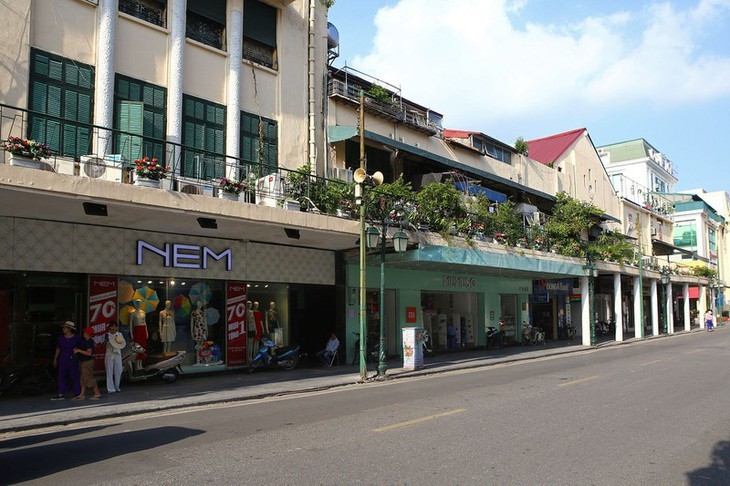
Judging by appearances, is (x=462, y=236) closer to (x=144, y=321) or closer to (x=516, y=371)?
(x=516, y=371)

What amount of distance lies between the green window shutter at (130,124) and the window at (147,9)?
2.79 metres

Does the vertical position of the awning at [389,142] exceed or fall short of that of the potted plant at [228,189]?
it exceeds it

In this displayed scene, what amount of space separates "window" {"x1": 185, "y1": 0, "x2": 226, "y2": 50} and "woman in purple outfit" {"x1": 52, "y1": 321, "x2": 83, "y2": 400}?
9457mm

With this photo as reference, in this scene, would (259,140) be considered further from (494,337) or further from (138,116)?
(494,337)

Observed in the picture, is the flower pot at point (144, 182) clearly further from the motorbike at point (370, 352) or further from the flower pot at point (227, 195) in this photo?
the motorbike at point (370, 352)

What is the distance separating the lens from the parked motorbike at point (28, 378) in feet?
41.8

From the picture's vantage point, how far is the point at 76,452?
7.52 m

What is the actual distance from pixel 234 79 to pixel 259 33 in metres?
2.25

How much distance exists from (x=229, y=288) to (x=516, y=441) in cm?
1177

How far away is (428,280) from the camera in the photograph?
78.5 feet

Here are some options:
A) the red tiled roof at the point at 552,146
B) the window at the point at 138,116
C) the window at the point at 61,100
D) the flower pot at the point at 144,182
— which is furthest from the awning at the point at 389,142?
the red tiled roof at the point at 552,146

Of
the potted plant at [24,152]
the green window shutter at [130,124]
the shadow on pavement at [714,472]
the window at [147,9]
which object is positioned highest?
the window at [147,9]

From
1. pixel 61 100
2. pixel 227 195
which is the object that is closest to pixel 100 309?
pixel 227 195

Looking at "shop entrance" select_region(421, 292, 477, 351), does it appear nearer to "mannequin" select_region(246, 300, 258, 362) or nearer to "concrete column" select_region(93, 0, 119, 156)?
"mannequin" select_region(246, 300, 258, 362)
